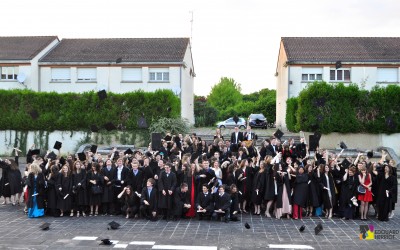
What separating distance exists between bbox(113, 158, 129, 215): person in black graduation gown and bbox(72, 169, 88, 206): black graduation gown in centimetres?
93

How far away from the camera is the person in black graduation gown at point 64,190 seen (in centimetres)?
1412

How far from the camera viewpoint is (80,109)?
31156 millimetres

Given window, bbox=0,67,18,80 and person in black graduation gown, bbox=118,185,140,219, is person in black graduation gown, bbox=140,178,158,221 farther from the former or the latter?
window, bbox=0,67,18,80

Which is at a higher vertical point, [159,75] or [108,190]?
[159,75]

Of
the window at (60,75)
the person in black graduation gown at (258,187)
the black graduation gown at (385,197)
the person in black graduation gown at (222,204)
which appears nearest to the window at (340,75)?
the window at (60,75)

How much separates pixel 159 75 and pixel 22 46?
12928 millimetres

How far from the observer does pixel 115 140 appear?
31406mm

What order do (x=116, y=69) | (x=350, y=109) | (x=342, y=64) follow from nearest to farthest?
1. (x=350, y=109)
2. (x=342, y=64)
3. (x=116, y=69)

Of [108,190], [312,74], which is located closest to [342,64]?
[312,74]

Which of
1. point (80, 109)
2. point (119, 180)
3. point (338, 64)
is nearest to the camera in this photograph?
point (119, 180)

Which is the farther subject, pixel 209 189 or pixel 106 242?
pixel 209 189

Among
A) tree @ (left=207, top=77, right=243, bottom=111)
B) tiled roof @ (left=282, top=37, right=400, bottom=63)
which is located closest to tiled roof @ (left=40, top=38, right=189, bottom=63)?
tiled roof @ (left=282, top=37, right=400, bottom=63)

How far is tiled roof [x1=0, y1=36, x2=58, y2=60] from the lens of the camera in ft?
127

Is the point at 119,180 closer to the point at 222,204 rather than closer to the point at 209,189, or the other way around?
the point at 209,189
